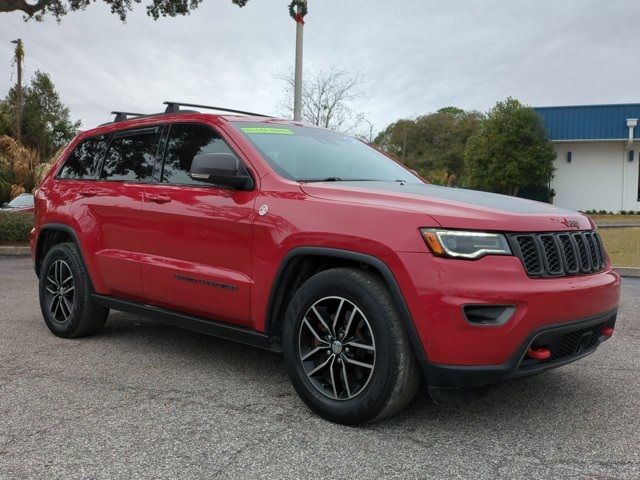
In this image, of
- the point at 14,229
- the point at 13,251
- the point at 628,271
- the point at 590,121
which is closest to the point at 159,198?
the point at 628,271

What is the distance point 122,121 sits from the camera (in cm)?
525

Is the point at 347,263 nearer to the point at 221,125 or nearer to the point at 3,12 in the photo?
the point at 221,125

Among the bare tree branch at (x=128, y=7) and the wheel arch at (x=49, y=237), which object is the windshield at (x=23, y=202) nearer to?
the bare tree branch at (x=128, y=7)

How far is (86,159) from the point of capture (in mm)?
5426

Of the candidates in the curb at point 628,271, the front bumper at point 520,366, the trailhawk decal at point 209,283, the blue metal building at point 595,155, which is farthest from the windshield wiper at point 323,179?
the blue metal building at point 595,155

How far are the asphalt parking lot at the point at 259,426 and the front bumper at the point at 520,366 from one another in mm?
345

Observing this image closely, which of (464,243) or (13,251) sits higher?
(464,243)

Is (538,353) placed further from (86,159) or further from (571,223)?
(86,159)

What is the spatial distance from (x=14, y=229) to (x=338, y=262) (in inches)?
482

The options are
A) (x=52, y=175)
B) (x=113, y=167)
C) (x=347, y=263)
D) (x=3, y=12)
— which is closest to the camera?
(x=347, y=263)

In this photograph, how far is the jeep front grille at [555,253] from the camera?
9.99 ft

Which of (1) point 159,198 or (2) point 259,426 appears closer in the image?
(2) point 259,426

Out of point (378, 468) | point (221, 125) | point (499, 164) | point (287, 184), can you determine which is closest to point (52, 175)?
point (221, 125)

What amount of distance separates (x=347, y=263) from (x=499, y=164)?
29.6m
